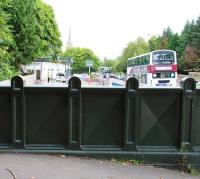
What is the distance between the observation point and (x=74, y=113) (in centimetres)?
641

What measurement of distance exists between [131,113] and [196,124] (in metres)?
1.07

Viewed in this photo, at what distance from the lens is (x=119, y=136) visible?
6.54 metres

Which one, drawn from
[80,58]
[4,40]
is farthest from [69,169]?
[80,58]

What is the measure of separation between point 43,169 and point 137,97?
1.82 m

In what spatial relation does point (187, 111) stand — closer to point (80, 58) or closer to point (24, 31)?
point (24, 31)

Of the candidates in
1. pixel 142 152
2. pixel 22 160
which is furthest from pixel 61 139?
pixel 142 152

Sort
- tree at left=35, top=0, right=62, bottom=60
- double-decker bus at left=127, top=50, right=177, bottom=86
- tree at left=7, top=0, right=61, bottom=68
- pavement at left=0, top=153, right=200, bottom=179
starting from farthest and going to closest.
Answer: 1. tree at left=35, top=0, right=62, bottom=60
2. tree at left=7, top=0, right=61, bottom=68
3. double-decker bus at left=127, top=50, right=177, bottom=86
4. pavement at left=0, top=153, right=200, bottom=179

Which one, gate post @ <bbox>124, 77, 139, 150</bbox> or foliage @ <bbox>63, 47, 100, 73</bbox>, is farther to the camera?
foliage @ <bbox>63, 47, 100, 73</bbox>

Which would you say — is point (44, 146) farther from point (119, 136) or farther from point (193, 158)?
point (193, 158)

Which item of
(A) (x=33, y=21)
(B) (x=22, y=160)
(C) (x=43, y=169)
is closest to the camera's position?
(C) (x=43, y=169)

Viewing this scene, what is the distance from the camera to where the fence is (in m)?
6.38

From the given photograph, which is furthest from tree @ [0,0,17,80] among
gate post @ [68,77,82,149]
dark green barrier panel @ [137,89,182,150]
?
dark green barrier panel @ [137,89,182,150]

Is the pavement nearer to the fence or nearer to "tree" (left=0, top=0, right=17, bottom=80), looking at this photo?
the fence

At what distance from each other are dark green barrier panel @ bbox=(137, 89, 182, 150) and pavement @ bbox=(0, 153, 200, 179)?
0.46m
